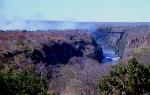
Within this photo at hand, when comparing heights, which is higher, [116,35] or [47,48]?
[47,48]

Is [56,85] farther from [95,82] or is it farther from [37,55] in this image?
[37,55]

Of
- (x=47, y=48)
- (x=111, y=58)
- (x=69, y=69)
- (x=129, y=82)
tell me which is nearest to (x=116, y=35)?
(x=111, y=58)

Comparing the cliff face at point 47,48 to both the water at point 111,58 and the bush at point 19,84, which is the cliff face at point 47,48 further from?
the bush at point 19,84

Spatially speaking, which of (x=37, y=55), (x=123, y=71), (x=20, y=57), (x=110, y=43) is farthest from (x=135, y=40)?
(x=123, y=71)

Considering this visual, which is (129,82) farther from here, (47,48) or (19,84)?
(47,48)

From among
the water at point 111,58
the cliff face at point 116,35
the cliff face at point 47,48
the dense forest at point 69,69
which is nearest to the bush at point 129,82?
the dense forest at point 69,69

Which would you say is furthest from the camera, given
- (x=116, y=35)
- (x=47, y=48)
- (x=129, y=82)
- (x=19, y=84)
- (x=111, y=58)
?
(x=116, y=35)

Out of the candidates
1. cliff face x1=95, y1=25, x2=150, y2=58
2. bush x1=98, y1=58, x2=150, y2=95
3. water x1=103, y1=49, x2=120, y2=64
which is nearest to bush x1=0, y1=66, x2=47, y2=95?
bush x1=98, y1=58, x2=150, y2=95

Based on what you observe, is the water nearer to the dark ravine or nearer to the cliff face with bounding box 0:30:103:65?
the dark ravine
